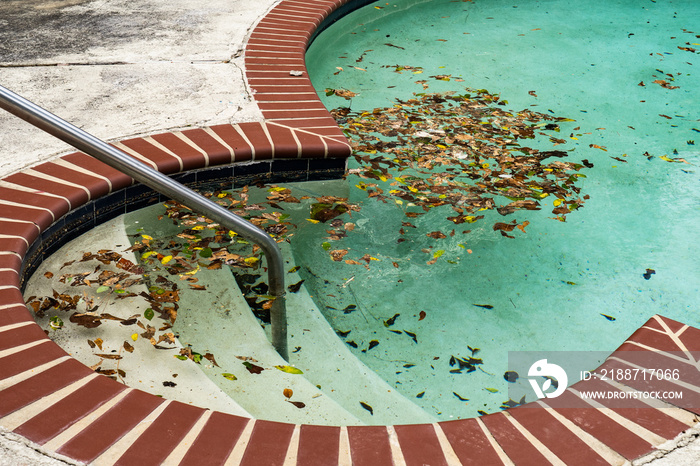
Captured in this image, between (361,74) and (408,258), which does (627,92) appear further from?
(408,258)

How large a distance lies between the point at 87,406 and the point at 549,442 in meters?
1.22

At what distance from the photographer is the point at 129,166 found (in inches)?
66.0

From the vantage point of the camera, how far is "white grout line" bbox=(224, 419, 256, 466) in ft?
4.65

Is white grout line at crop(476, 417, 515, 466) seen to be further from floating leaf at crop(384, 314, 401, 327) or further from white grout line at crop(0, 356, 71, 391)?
white grout line at crop(0, 356, 71, 391)

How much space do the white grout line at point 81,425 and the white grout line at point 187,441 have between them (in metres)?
0.23

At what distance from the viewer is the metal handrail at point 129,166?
1.58 m

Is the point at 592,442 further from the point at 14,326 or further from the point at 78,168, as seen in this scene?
the point at 78,168

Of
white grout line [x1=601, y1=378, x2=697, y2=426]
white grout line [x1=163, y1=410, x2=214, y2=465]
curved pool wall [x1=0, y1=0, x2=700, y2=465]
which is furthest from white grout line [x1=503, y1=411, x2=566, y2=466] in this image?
white grout line [x1=163, y1=410, x2=214, y2=465]

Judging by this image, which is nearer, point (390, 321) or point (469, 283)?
point (390, 321)

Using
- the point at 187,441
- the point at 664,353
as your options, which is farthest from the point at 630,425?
the point at 187,441

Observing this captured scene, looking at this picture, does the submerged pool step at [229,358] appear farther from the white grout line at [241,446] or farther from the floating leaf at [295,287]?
the white grout line at [241,446]

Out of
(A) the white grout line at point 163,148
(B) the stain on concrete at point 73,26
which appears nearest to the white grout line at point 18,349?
(A) the white grout line at point 163,148

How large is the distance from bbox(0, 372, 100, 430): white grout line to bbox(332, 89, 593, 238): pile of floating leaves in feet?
5.76

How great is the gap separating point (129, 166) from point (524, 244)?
1876 mm
